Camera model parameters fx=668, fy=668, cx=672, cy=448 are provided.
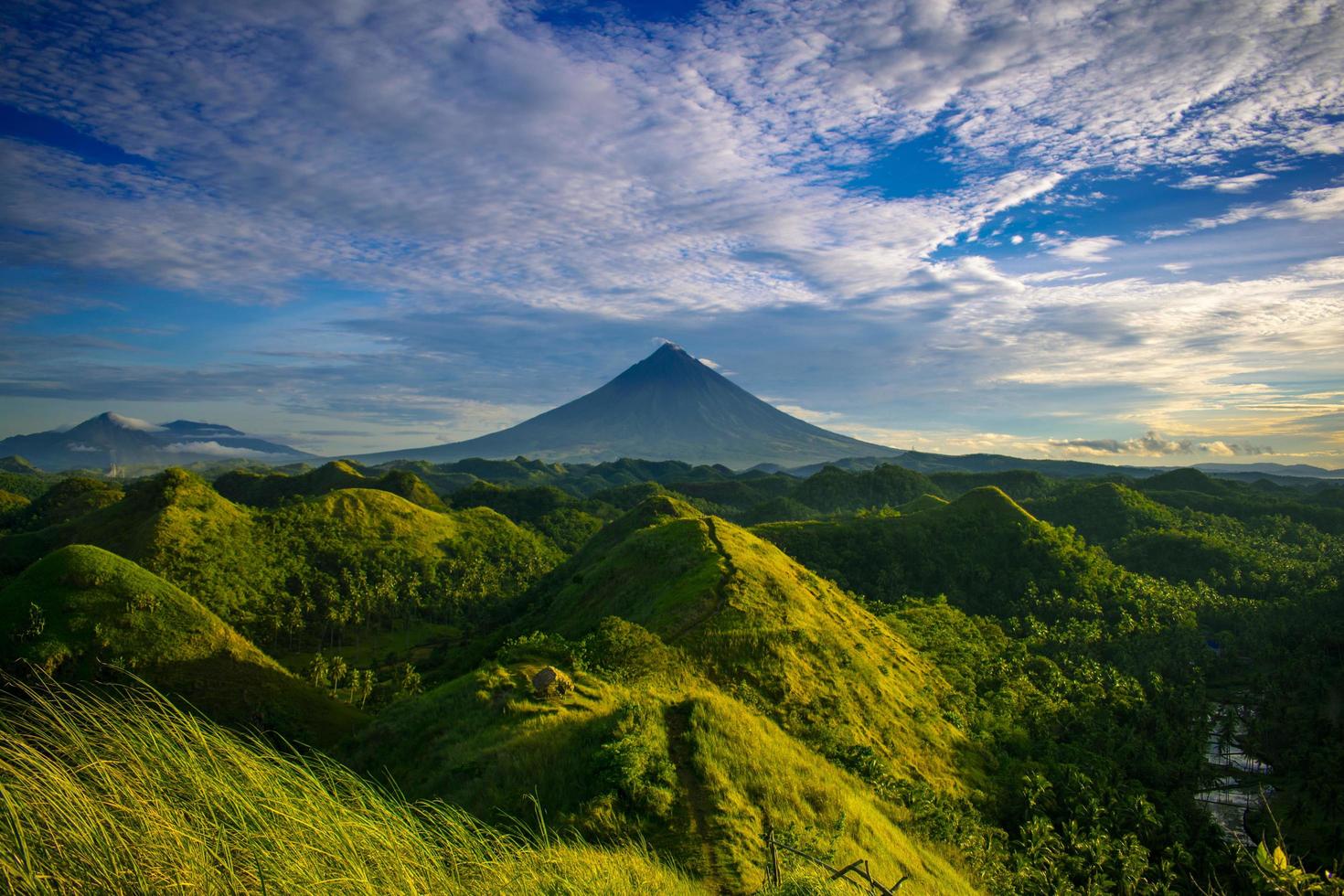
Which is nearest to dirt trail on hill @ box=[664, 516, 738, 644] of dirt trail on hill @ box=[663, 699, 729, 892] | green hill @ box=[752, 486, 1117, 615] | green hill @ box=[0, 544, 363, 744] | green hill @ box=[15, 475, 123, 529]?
dirt trail on hill @ box=[663, 699, 729, 892]

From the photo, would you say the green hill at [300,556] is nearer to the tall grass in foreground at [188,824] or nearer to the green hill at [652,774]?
the green hill at [652,774]

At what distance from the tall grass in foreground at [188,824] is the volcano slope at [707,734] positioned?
3.94 m

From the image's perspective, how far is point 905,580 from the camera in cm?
7262

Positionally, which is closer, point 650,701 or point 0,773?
point 0,773

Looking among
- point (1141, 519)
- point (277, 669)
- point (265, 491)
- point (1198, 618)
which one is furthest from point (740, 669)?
point (265, 491)

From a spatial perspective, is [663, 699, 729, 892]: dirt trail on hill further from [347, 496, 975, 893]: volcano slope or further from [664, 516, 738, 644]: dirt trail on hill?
[664, 516, 738, 644]: dirt trail on hill

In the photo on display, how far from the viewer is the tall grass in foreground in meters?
3.28

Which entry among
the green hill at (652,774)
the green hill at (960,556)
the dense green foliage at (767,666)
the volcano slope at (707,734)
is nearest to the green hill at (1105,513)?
the dense green foliage at (767,666)

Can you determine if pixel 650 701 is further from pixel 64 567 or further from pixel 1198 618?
pixel 1198 618

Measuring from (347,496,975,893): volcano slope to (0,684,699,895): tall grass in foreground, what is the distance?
12.9 feet

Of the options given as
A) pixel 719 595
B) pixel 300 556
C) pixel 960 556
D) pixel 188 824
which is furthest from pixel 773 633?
pixel 300 556

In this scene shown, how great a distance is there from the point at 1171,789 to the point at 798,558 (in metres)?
42.0

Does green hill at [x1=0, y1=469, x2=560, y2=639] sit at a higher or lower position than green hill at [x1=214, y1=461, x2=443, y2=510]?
lower

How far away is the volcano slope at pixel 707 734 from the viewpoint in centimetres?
1380
